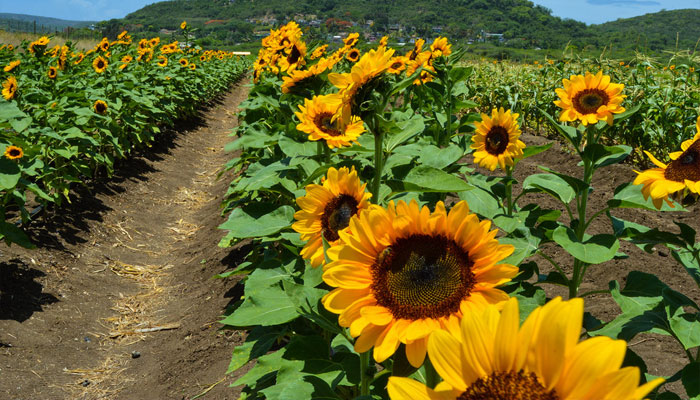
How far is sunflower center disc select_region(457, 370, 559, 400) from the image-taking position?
2.03 ft

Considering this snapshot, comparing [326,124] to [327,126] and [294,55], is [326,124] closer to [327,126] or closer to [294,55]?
[327,126]

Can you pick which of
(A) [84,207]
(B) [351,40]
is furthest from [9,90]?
(B) [351,40]

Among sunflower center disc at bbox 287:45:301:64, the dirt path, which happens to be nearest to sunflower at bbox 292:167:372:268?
the dirt path

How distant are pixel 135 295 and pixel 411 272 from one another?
13.9 ft

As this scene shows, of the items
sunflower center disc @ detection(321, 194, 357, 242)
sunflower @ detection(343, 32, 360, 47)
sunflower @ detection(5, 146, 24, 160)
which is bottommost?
sunflower @ detection(5, 146, 24, 160)

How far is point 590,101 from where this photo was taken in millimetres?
2383

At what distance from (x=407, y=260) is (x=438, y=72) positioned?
233cm

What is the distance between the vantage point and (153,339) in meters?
3.94

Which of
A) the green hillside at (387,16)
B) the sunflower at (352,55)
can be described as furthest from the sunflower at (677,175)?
the green hillside at (387,16)

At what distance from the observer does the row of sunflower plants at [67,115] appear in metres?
4.19

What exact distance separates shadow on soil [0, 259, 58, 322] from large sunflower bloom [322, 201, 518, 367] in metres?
3.79

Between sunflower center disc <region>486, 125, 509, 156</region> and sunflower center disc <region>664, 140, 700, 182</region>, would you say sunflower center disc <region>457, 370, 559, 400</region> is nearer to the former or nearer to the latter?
sunflower center disc <region>664, 140, 700, 182</region>

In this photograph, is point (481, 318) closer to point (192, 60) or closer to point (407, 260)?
point (407, 260)

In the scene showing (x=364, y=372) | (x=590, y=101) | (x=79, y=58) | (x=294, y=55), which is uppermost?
(x=79, y=58)
